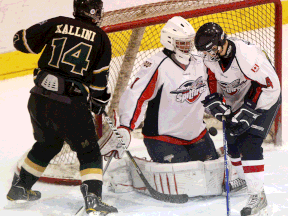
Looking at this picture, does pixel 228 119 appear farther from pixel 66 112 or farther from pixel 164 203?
pixel 66 112

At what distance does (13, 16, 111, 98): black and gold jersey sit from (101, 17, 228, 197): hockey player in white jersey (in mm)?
308

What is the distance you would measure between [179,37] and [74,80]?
23.7 inches

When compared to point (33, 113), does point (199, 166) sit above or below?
below

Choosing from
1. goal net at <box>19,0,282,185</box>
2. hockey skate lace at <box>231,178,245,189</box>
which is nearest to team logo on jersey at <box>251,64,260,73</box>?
hockey skate lace at <box>231,178,245,189</box>

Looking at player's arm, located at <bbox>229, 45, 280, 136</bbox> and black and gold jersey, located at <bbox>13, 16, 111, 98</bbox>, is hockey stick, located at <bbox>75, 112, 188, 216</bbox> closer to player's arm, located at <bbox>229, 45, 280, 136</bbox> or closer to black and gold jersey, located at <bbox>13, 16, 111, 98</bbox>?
black and gold jersey, located at <bbox>13, 16, 111, 98</bbox>

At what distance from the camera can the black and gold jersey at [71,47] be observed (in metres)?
2.12

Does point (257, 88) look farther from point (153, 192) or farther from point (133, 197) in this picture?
point (133, 197)

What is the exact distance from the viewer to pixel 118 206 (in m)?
2.39

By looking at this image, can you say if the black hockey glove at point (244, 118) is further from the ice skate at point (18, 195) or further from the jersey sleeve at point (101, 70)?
the ice skate at point (18, 195)

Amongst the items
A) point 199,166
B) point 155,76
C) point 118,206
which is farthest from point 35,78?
point 199,166

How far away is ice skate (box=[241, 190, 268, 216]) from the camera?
216 cm

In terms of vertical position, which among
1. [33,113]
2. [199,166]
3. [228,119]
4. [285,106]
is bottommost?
[285,106]

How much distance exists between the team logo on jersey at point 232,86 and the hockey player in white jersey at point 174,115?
0.49 ft

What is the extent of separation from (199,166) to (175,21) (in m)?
0.77
